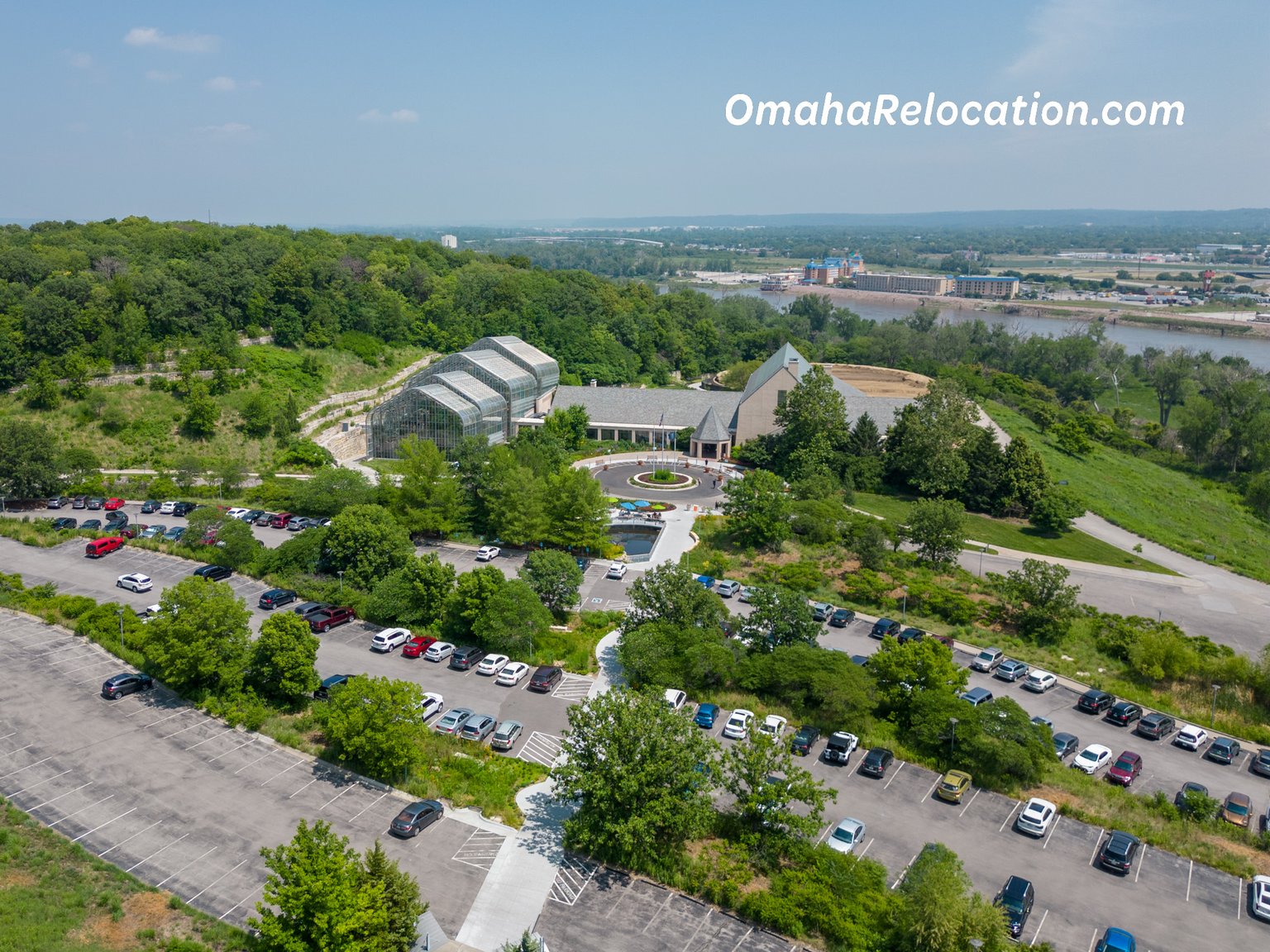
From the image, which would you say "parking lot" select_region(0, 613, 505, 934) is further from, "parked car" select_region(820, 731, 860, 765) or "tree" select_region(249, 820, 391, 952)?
"parked car" select_region(820, 731, 860, 765)

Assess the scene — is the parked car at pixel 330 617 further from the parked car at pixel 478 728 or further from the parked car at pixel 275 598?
the parked car at pixel 478 728

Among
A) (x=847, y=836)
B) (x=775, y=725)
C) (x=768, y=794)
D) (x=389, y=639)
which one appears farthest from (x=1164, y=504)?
(x=389, y=639)

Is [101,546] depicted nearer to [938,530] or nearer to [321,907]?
[321,907]

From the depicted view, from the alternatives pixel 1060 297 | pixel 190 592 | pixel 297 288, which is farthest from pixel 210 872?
pixel 1060 297

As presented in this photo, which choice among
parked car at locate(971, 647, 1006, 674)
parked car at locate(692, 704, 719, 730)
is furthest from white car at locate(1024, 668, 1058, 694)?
parked car at locate(692, 704, 719, 730)

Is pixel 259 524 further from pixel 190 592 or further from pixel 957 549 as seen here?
pixel 957 549
